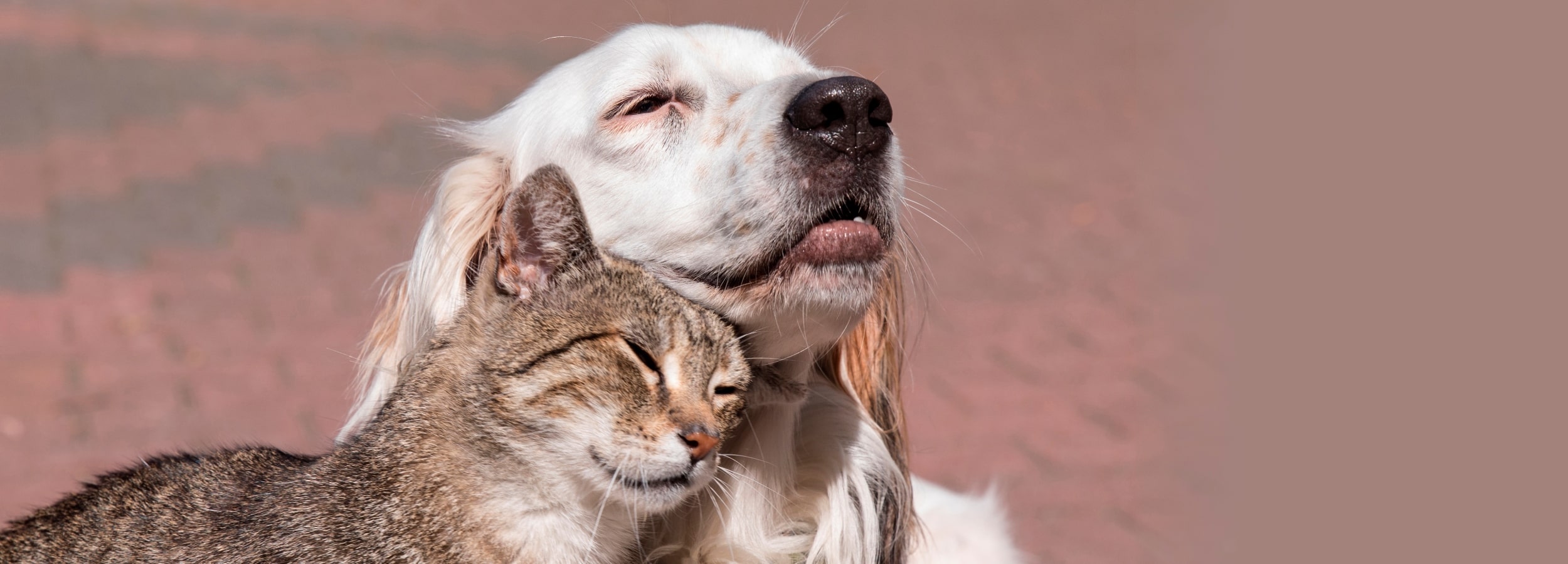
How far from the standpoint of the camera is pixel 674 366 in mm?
3037

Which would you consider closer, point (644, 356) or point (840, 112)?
point (644, 356)

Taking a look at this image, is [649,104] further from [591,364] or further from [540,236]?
[591,364]

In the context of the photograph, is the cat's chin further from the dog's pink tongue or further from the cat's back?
the cat's back

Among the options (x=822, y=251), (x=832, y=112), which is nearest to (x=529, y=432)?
(x=822, y=251)

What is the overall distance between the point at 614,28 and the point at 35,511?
2.33 metres

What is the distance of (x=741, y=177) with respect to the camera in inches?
134

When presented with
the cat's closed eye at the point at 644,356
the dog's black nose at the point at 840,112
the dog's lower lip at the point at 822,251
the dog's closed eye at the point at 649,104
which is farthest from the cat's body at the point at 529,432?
the dog's closed eye at the point at 649,104

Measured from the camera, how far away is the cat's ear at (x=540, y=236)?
2.97 meters

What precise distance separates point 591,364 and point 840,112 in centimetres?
91

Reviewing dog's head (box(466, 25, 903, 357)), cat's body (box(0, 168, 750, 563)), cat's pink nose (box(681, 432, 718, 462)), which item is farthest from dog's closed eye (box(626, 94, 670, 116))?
cat's pink nose (box(681, 432, 718, 462))

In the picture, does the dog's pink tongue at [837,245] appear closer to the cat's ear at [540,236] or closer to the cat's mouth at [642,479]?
the cat's ear at [540,236]

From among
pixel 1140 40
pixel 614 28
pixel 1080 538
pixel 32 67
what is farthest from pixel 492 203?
pixel 1140 40

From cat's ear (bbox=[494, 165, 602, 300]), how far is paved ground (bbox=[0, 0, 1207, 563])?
1.39m

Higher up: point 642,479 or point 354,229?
point 354,229
